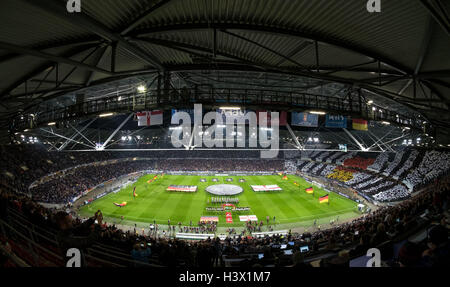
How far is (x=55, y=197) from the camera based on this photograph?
28.9m

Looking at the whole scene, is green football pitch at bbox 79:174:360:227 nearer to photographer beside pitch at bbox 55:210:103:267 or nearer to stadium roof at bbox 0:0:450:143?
photographer beside pitch at bbox 55:210:103:267

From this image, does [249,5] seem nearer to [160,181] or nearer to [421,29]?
[421,29]

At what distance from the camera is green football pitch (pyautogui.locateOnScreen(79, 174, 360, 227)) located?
1047 inches

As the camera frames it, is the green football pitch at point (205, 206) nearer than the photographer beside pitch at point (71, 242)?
No

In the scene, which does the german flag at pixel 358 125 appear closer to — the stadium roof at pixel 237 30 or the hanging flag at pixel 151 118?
the stadium roof at pixel 237 30

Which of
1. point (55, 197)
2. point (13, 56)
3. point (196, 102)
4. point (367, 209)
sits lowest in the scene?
point (367, 209)

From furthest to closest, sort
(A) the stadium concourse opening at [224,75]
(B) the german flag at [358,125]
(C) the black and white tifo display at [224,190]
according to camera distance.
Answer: (C) the black and white tifo display at [224,190]
(B) the german flag at [358,125]
(A) the stadium concourse opening at [224,75]

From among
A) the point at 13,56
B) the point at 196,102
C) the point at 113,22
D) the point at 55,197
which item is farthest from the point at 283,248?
the point at 55,197

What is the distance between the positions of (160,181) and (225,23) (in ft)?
141

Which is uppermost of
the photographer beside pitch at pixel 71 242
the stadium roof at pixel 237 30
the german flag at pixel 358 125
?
the stadium roof at pixel 237 30

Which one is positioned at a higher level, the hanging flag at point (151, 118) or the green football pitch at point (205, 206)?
the hanging flag at point (151, 118)

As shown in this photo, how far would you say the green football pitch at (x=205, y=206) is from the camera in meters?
26.6

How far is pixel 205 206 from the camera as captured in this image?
1194 inches

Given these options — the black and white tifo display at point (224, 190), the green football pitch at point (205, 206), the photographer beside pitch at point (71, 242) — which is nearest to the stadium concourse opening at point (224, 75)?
the photographer beside pitch at point (71, 242)
